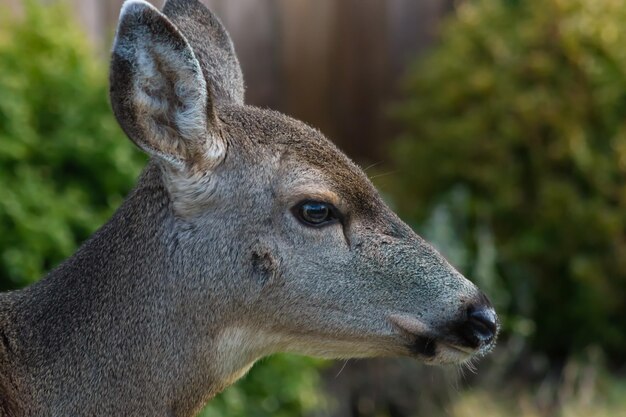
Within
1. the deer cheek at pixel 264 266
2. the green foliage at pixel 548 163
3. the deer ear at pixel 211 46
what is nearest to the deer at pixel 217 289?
the deer cheek at pixel 264 266

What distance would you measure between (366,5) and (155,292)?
8207mm

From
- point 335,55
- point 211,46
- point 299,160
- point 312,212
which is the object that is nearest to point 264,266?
point 312,212

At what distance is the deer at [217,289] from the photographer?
12.2 ft

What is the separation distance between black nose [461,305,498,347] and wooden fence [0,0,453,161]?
6.78m

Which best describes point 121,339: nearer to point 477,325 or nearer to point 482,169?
point 477,325

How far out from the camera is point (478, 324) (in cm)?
381

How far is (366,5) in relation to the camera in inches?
455

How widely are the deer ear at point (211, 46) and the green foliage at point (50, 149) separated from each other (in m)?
1.61

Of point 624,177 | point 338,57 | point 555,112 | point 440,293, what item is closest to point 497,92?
point 555,112

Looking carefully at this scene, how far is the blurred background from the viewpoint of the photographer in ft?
20.4

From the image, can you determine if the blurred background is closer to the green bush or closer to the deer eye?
the green bush

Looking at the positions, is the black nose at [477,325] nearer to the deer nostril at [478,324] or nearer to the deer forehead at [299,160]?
the deer nostril at [478,324]

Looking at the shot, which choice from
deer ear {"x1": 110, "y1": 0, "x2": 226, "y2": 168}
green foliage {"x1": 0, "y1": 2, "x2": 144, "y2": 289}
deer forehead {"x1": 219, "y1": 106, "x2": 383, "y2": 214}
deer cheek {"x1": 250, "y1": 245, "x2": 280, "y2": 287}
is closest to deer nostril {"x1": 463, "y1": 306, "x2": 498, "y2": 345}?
deer forehead {"x1": 219, "y1": 106, "x2": 383, "y2": 214}

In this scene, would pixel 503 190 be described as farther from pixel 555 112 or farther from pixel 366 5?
pixel 366 5
